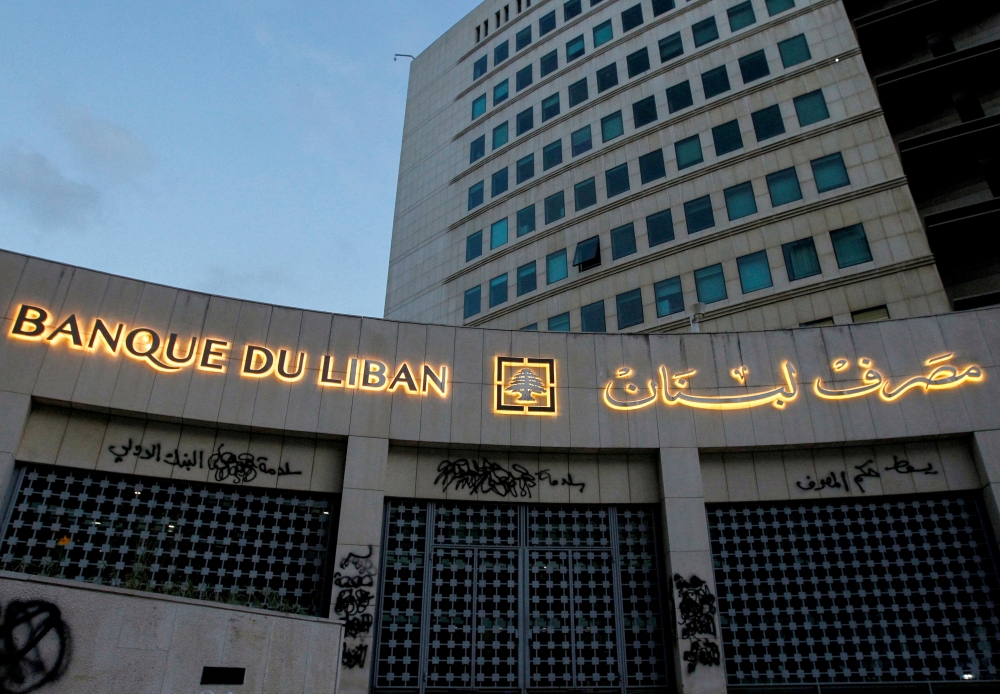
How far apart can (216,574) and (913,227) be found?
24161 millimetres

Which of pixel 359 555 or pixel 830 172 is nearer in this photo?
pixel 359 555

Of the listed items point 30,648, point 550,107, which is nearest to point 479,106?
point 550,107

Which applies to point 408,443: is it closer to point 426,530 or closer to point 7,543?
point 426,530

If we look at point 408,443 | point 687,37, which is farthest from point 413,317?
point 408,443

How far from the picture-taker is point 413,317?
123 feet

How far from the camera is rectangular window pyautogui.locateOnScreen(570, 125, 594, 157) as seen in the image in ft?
110

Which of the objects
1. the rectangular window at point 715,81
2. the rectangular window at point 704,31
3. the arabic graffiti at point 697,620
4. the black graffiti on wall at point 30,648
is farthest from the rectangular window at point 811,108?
the black graffiti on wall at point 30,648

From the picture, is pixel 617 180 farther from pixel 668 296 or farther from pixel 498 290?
pixel 498 290

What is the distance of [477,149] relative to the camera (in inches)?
1507

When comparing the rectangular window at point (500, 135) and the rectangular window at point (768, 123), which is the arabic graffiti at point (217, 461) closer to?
the rectangular window at point (768, 123)

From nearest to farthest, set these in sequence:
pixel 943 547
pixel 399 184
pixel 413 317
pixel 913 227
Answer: pixel 943 547 < pixel 913 227 < pixel 413 317 < pixel 399 184

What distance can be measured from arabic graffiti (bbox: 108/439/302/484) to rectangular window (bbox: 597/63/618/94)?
84.2 ft

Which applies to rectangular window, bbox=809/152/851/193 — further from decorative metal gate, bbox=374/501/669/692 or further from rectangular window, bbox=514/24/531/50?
rectangular window, bbox=514/24/531/50

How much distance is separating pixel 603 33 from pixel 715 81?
24.9 ft
